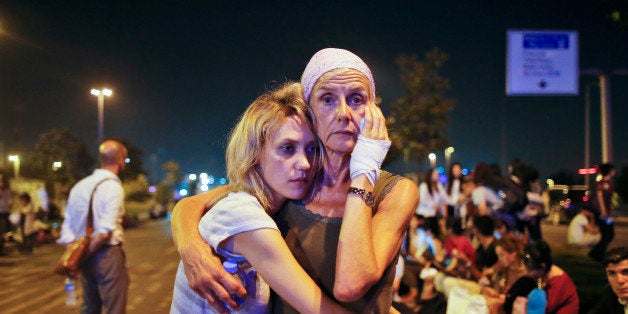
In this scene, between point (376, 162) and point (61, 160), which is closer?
point (376, 162)

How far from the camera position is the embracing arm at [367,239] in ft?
5.91

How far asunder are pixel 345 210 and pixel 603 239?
26.1 feet

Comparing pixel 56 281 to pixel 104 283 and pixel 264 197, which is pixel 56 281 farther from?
pixel 264 197

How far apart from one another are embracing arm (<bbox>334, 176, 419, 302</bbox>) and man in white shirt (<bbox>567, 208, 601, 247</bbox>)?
309 inches

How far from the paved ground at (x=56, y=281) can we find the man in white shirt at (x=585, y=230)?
21.1ft

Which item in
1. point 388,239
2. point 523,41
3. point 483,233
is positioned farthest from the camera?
point 523,41

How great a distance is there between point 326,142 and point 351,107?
16cm

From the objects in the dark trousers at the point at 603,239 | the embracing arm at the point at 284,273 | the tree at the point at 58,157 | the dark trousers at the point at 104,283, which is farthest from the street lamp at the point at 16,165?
the embracing arm at the point at 284,273

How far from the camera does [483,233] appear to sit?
7781 millimetres

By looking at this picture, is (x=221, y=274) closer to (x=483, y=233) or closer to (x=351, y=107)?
(x=351, y=107)

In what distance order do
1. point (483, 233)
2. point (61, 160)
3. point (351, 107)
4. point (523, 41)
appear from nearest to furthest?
point (351, 107), point (483, 233), point (523, 41), point (61, 160)

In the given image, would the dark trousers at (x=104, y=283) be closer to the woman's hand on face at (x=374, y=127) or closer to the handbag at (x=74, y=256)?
the handbag at (x=74, y=256)

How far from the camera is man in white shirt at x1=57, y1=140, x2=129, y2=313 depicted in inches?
Answer: 207

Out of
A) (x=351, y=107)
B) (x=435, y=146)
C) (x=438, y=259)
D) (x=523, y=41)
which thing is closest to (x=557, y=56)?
(x=523, y=41)
